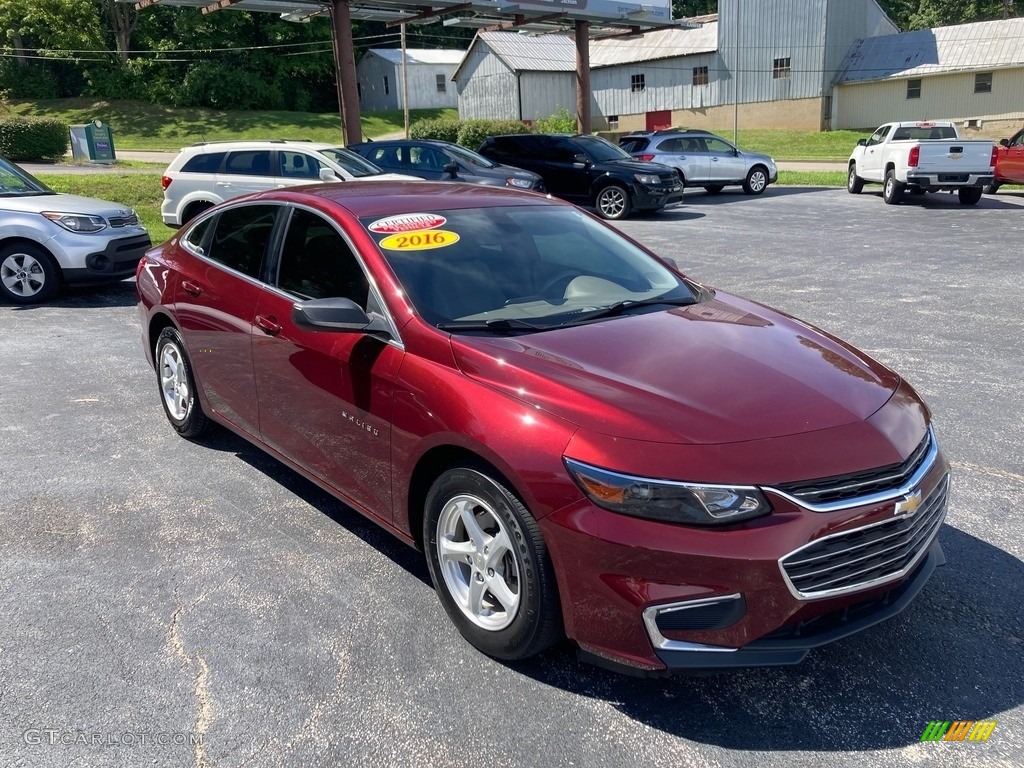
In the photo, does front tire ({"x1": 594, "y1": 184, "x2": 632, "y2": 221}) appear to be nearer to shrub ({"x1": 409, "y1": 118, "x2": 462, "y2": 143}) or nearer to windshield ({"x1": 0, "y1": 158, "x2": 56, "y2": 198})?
windshield ({"x1": 0, "y1": 158, "x2": 56, "y2": 198})

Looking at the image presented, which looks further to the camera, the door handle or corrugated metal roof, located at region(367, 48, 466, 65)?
corrugated metal roof, located at region(367, 48, 466, 65)

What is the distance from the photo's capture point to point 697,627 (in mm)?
2723

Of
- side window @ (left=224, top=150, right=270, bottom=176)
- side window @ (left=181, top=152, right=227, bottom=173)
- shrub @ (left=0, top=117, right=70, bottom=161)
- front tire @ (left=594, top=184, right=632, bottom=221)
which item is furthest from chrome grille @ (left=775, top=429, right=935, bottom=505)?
shrub @ (left=0, top=117, right=70, bottom=161)

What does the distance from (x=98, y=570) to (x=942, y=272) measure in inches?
411

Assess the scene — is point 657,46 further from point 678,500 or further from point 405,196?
point 678,500

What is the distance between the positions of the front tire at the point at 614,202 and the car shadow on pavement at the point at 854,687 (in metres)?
15.9

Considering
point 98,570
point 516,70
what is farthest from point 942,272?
point 516,70

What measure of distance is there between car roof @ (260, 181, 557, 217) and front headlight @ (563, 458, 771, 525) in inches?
80.9

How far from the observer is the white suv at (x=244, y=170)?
13.5 meters

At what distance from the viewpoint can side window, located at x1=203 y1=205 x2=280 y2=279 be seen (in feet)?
15.3

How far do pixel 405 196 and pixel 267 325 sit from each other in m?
0.95

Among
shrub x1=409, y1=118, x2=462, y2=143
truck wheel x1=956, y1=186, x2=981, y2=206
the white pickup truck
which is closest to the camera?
the white pickup truck

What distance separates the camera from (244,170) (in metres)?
13.6
